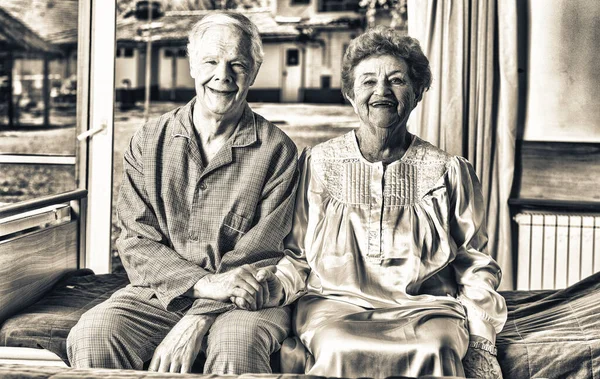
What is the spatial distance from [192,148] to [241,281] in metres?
0.46

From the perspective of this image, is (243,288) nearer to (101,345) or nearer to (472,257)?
(101,345)

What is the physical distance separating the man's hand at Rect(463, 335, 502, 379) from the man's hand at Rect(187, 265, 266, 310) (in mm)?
585

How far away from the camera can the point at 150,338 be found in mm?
2068

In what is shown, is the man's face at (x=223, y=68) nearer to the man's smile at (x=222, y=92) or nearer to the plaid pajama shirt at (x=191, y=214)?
the man's smile at (x=222, y=92)

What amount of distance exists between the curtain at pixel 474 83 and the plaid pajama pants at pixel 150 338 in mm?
1751

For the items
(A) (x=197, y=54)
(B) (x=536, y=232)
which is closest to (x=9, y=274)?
(A) (x=197, y=54)

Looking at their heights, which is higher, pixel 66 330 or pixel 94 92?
pixel 94 92

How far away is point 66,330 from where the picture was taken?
2.26m

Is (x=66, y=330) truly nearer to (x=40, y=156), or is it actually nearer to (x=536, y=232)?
(x=40, y=156)

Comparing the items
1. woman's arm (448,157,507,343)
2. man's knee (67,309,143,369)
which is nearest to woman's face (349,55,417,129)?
woman's arm (448,157,507,343)

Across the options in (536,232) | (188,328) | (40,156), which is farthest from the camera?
(536,232)

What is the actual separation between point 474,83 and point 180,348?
2150 mm

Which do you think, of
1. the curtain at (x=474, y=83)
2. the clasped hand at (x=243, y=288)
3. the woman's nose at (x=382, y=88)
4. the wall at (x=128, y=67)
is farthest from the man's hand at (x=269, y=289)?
the wall at (x=128, y=67)

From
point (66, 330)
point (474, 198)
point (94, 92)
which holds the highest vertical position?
point (94, 92)
